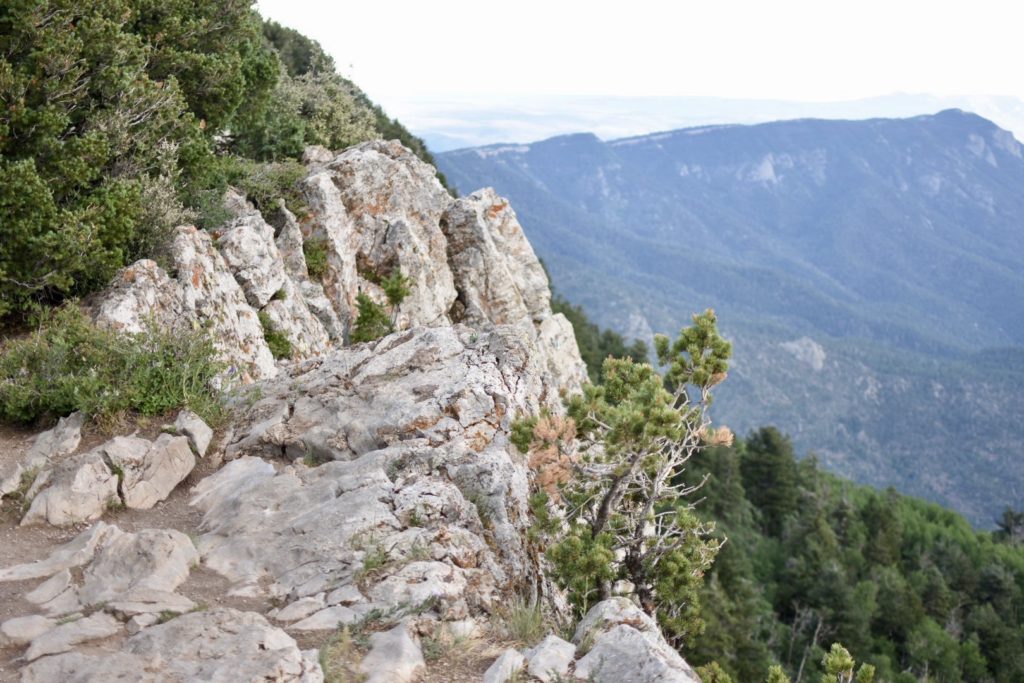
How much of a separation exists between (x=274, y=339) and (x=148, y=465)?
343 inches

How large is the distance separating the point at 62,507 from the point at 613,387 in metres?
7.40

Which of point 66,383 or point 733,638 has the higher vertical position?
point 66,383

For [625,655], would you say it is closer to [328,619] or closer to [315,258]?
[328,619]

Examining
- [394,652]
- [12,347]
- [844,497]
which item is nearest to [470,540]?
[394,652]

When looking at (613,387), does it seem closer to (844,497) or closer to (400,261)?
(400,261)

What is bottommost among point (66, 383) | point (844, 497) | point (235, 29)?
point (844, 497)

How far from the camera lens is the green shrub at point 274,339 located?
18911mm

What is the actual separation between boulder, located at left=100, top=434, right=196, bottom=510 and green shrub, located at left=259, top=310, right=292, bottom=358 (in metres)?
7.90

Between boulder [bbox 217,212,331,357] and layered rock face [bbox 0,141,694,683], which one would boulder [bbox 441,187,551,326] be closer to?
boulder [bbox 217,212,331,357]

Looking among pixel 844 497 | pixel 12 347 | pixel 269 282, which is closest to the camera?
pixel 12 347

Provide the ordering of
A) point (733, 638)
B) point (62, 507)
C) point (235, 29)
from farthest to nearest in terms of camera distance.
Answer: point (733, 638)
point (235, 29)
point (62, 507)

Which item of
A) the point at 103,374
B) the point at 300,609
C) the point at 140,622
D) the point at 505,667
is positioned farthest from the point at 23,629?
the point at 103,374

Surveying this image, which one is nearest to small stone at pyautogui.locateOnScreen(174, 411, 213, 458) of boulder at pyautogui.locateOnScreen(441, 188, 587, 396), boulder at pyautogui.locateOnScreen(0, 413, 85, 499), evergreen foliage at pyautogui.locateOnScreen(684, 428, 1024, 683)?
boulder at pyautogui.locateOnScreen(0, 413, 85, 499)

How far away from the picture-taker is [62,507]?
9672 millimetres
